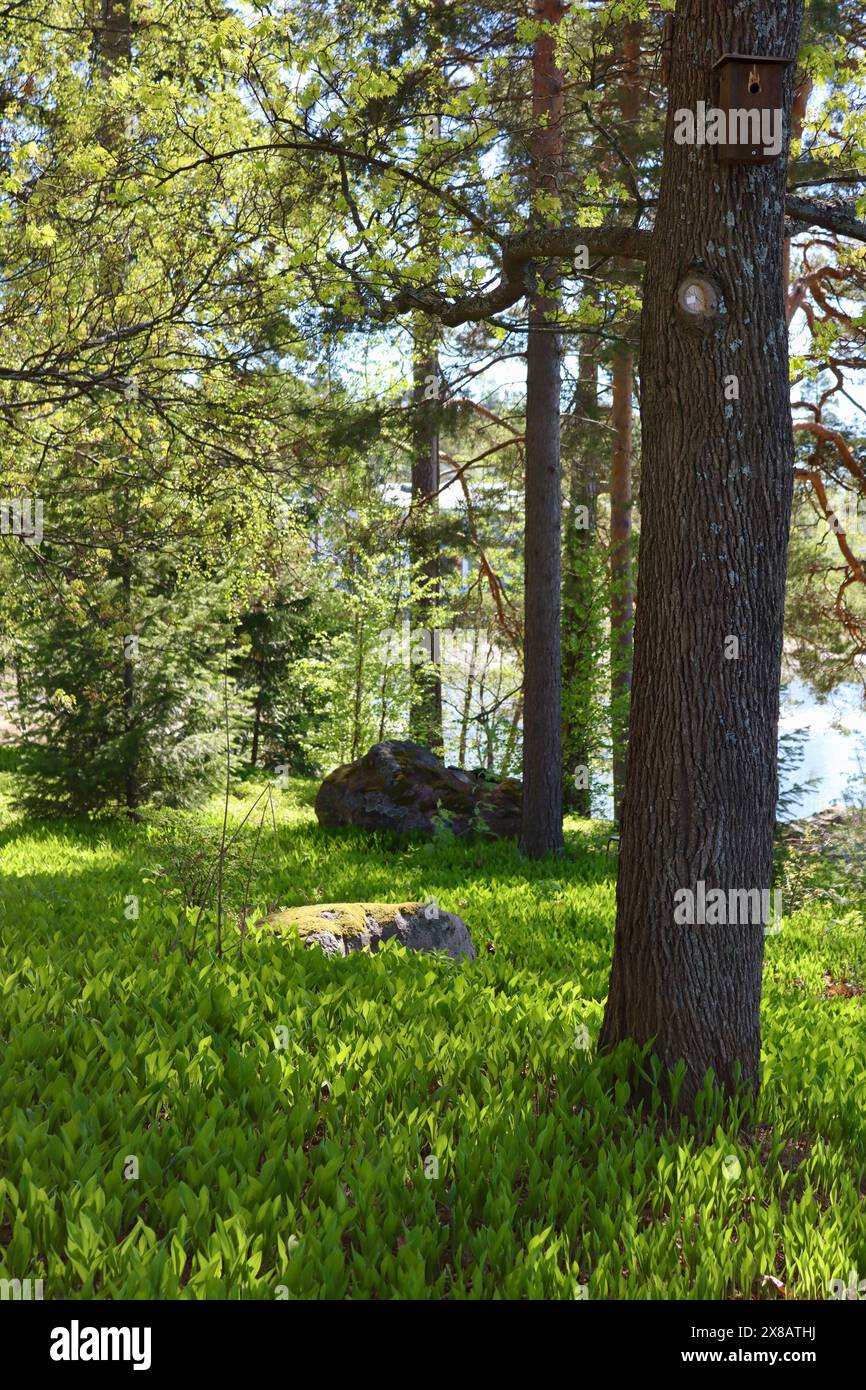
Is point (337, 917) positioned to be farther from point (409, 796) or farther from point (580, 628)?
point (580, 628)

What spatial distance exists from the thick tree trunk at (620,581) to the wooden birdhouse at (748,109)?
837 cm

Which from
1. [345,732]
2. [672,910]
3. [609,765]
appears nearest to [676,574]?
[672,910]

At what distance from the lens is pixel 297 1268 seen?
265 centimetres

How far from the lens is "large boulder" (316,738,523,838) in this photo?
37.2 feet

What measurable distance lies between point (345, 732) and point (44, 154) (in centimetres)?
832

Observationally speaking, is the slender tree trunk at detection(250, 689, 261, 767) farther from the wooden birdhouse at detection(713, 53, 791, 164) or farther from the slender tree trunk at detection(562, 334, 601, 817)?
the wooden birdhouse at detection(713, 53, 791, 164)

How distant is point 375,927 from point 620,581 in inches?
323

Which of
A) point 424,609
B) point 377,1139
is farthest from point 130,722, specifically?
point 377,1139

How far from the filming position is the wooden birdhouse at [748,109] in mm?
3789

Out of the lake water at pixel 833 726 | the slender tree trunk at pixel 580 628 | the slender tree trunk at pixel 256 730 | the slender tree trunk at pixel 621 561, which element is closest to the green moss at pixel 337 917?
the lake water at pixel 833 726

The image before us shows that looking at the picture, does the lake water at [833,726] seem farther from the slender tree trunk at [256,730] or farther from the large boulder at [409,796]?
the slender tree trunk at [256,730]

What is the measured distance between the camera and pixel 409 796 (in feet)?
37.8

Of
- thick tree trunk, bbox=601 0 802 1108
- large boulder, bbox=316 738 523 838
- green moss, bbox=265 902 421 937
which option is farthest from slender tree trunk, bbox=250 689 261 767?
thick tree trunk, bbox=601 0 802 1108
